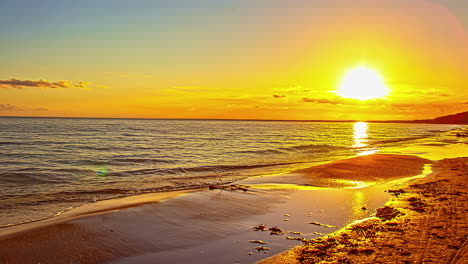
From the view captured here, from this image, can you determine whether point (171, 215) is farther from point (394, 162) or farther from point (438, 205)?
point (394, 162)

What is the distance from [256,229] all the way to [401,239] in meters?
3.52

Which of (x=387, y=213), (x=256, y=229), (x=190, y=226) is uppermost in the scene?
(x=387, y=213)

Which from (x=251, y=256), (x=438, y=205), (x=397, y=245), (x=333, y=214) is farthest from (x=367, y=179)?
(x=251, y=256)

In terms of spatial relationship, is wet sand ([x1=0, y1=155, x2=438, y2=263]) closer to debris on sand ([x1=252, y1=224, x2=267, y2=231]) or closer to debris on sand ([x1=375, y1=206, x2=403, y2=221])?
debris on sand ([x1=252, y1=224, x2=267, y2=231])

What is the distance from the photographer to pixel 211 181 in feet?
56.6

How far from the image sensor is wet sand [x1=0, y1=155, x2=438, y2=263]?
6676mm

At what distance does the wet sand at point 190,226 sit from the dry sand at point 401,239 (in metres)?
0.52

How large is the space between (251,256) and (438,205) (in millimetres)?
7513

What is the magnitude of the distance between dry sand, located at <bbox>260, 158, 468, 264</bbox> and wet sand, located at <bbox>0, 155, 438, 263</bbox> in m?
0.52

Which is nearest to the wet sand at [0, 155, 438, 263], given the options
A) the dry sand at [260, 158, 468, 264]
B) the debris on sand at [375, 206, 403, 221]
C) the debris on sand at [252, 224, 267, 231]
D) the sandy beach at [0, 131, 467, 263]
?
the sandy beach at [0, 131, 467, 263]

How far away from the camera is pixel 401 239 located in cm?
706

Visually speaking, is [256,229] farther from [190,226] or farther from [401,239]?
[401,239]

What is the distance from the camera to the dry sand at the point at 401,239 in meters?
6.09

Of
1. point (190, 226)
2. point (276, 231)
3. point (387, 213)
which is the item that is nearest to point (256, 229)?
point (276, 231)
